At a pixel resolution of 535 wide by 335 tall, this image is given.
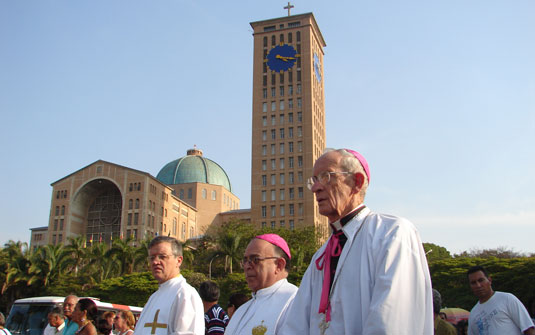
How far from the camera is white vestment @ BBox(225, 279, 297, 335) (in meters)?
4.41

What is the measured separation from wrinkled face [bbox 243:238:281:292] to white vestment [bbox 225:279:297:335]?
0.21ft

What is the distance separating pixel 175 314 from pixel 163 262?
644 mm

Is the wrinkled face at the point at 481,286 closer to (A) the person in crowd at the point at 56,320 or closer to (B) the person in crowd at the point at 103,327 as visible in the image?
(B) the person in crowd at the point at 103,327

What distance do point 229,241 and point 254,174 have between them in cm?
3666

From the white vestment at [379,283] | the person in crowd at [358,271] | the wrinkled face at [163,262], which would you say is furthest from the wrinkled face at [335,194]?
the wrinkled face at [163,262]

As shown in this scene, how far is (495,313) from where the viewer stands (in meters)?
5.36

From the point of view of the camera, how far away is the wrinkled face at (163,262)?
523 centimetres

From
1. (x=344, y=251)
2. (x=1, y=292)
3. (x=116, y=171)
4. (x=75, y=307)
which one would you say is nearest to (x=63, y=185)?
(x=116, y=171)

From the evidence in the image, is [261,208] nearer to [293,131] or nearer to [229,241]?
[293,131]

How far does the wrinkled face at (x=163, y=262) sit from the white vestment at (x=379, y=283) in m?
2.59

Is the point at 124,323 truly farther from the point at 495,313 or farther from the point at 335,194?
the point at 335,194

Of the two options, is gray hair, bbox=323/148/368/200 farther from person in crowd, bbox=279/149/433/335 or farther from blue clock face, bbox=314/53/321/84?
blue clock face, bbox=314/53/321/84

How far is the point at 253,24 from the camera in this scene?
3265 inches

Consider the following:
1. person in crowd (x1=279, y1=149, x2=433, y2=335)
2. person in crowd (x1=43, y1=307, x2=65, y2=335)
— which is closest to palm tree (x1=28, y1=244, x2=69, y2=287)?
person in crowd (x1=43, y1=307, x2=65, y2=335)
